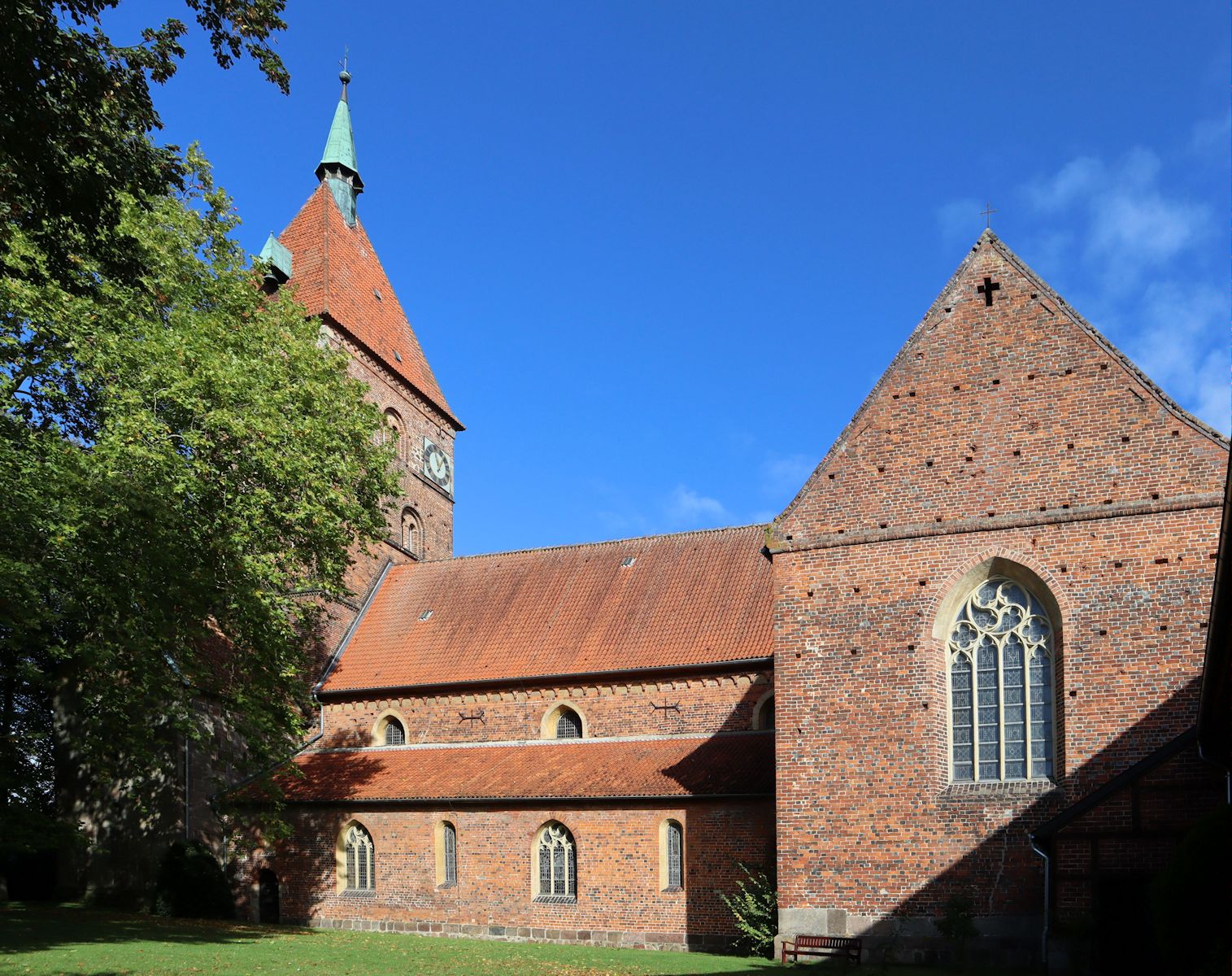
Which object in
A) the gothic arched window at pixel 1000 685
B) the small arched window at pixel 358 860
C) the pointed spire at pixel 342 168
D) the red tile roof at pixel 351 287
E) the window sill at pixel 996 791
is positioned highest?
the pointed spire at pixel 342 168

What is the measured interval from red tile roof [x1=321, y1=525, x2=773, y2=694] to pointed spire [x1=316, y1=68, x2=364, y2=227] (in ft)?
49.1

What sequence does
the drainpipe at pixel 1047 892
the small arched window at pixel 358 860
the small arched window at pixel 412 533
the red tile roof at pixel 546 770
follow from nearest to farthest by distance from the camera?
the drainpipe at pixel 1047 892 → the red tile roof at pixel 546 770 → the small arched window at pixel 358 860 → the small arched window at pixel 412 533

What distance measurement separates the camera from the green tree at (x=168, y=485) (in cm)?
1975

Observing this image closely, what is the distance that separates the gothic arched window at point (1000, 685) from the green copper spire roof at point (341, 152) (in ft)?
99.1

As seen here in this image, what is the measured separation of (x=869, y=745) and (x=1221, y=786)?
193 inches

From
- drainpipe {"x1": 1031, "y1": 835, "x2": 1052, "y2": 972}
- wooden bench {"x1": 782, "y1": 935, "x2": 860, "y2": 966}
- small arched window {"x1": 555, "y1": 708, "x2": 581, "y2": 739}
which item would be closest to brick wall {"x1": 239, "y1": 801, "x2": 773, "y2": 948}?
small arched window {"x1": 555, "y1": 708, "x2": 581, "y2": 739}

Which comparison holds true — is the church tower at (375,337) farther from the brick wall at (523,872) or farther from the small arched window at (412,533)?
the brick wall at (523,872)

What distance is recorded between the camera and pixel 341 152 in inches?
1625

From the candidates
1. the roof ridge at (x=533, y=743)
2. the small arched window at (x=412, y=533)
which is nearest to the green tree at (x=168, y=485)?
the roof ridge at (x=533, y=743)

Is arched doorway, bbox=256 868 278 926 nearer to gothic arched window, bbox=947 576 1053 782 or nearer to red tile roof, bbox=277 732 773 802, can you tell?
red tile roof, bbox=277 732 773 802

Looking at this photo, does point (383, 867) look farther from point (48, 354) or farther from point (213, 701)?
point (48, 354)

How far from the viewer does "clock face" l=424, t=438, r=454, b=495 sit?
3909cm

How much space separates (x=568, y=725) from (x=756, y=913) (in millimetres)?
8209

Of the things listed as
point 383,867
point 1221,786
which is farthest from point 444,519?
point 1221,786
